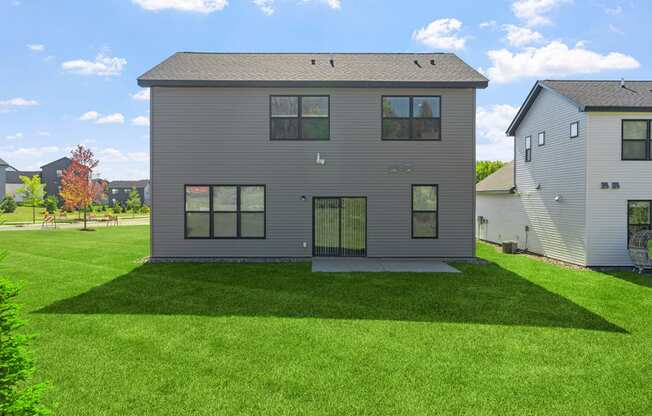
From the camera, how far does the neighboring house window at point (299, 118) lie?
44.9 ft

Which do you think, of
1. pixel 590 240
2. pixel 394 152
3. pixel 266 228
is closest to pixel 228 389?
pixel 266 228

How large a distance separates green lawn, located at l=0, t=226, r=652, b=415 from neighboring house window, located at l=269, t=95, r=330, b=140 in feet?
16.9

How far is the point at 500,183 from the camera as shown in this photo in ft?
66.8

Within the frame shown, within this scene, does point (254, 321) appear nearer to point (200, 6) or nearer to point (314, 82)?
point (314, 82)

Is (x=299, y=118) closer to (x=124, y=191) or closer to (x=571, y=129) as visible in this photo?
(x=571, y=129)

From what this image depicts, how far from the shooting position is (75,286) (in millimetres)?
9820

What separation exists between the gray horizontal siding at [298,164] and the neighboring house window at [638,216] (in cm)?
522

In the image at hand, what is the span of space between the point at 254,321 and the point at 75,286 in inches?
219

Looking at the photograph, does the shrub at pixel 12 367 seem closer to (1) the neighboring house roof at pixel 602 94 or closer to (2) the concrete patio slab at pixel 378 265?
(2) the concrete patio slab at pixel 378 265

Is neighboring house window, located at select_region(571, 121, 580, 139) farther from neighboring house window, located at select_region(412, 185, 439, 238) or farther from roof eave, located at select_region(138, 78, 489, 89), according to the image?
neighboring house window, located at select_region(412, 185, 439, 238)

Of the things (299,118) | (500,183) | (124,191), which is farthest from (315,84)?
(124,191)

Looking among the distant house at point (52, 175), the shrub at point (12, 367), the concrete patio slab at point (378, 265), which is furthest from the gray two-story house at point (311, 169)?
the distant house at point (52, 175)

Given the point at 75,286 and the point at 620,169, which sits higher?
the point at 620,169

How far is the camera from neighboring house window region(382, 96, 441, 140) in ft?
45.0
